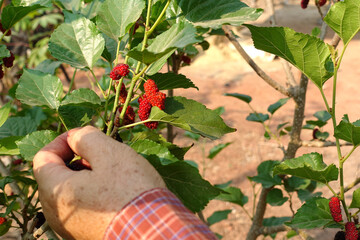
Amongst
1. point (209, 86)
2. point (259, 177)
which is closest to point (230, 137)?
point (209, 86)

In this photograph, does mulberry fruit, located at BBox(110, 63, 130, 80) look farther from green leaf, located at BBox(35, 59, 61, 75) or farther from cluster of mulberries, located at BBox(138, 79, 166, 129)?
green leaf, located at BBox(35, 59, 61, 75)

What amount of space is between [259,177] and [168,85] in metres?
0.70

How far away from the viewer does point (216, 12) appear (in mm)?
753

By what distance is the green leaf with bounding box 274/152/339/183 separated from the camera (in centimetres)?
81

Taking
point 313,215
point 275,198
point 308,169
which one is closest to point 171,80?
point 308,169

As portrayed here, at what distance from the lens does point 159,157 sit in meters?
0.71

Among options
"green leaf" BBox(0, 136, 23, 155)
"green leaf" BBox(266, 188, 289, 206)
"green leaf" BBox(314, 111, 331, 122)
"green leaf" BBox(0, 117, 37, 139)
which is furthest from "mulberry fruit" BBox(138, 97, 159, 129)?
"green leaf" BBox(314, 111, 331, 122)

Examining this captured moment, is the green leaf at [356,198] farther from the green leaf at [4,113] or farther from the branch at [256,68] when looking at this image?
the green leaf at [4,113]

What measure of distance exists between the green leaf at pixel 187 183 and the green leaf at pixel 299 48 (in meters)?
0.29

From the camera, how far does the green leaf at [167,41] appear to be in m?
0.60

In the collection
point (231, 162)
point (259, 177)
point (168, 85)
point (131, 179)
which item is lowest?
point (231, 162)

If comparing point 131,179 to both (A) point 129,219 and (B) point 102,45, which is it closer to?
(A) point 129,219

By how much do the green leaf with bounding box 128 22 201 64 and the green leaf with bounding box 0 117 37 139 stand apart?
543 mm

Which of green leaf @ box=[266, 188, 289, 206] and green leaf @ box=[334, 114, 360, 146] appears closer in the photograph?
green leaf @ box=[334, 114, 360, 146]
